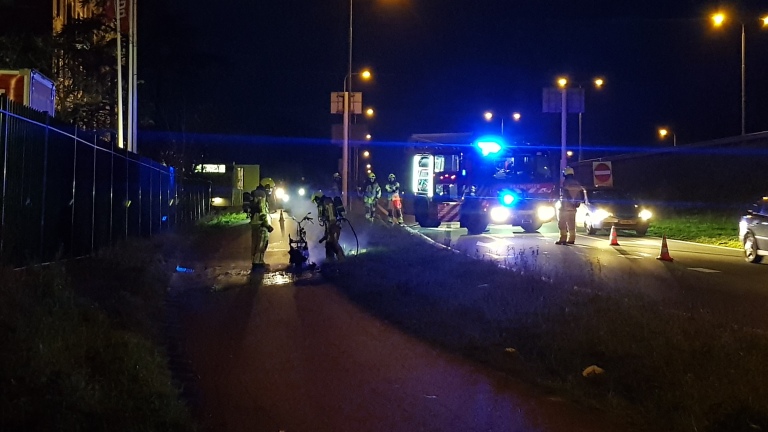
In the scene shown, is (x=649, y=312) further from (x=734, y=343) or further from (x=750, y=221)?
(x=750, y=221)

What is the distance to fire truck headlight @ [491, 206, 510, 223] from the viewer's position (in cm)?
2366

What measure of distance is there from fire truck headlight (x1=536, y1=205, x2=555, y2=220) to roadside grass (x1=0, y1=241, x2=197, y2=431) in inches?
663

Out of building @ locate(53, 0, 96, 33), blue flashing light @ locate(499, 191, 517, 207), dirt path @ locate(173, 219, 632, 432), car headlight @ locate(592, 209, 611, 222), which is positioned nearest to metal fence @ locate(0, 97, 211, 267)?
dirt path @ locate(173, 219, 632, 432)

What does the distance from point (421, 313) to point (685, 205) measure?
26244 mm

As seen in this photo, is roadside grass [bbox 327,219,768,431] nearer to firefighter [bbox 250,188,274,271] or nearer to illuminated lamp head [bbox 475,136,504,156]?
firefighter [bbox 250,188,274,271]

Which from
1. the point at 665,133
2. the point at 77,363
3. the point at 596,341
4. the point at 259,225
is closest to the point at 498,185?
the point at 259,225

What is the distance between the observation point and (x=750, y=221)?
16.7m

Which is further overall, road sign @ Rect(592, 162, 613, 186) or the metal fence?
road sign @ Rect(592, 162, 613, 186)

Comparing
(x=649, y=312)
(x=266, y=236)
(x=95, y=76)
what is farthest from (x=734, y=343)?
(x=95, y=76)

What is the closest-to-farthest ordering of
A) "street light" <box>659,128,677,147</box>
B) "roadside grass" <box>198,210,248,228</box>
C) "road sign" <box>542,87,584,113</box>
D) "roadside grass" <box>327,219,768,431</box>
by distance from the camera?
"roadside grass" <box>327,219,768,431</box> → "roadside grass" <box>198,210,248,228</box> → "road sign" <box>542,87,584,113</box> → "street light" <box>659,128,677,147</box>

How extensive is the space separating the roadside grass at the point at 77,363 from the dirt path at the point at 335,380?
56 cm

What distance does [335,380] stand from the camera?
281 inches

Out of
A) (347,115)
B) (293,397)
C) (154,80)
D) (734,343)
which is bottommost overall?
(293,397)

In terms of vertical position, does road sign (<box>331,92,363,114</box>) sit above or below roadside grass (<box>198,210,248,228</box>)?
above
